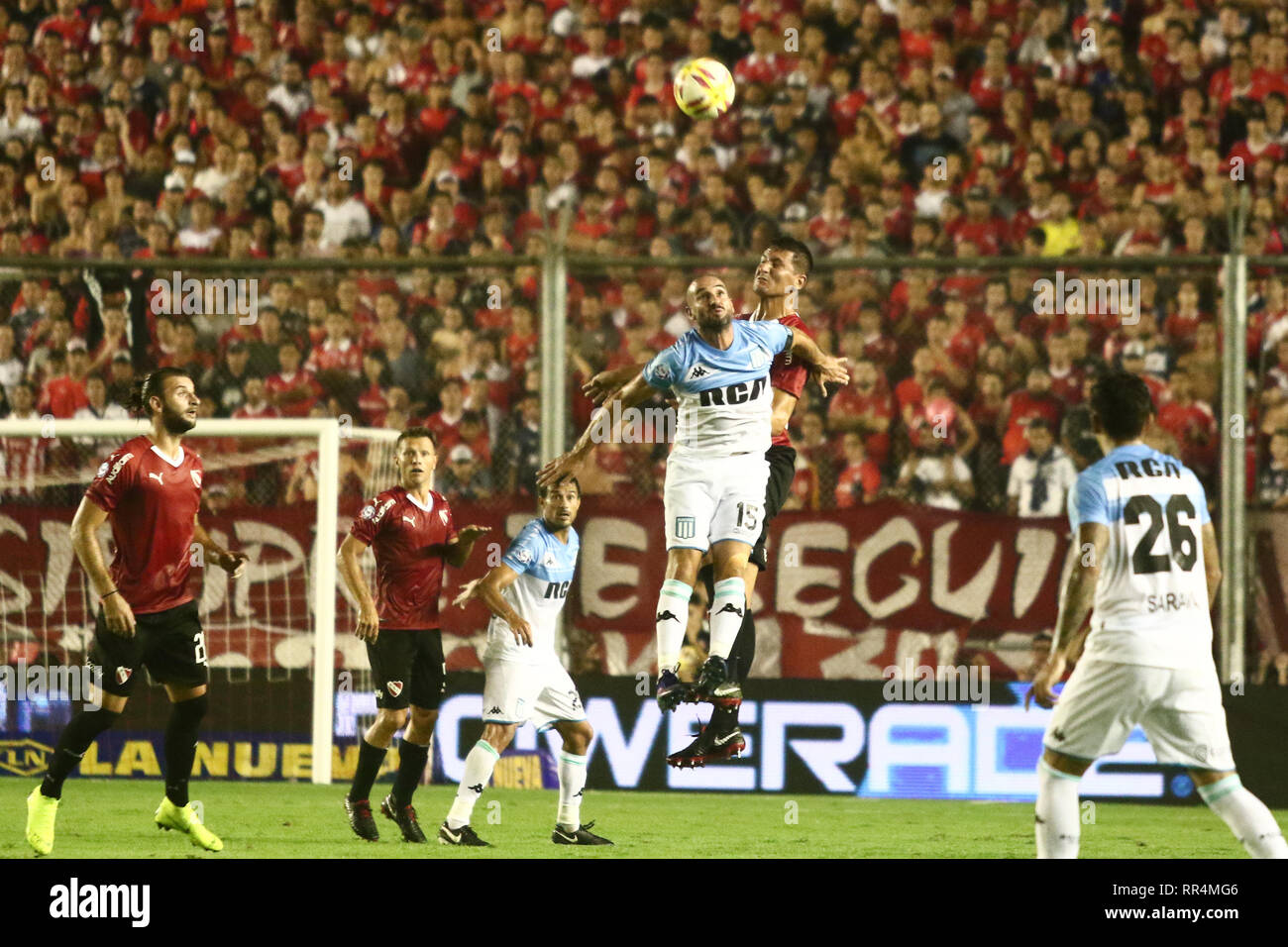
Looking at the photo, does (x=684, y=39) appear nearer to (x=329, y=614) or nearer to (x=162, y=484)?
(x=329, y=614)

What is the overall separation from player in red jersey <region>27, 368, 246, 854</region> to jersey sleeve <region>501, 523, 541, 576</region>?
5.56 ft

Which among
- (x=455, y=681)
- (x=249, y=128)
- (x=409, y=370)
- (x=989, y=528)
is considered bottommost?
(x=455, y=681)

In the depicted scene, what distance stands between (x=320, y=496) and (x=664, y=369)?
4675 millimetres

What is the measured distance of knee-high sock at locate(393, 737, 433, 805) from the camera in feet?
29.9

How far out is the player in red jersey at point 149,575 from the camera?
27.4 feet

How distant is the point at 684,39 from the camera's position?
16.1 metres

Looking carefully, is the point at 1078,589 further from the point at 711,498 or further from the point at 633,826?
the point at 633,826

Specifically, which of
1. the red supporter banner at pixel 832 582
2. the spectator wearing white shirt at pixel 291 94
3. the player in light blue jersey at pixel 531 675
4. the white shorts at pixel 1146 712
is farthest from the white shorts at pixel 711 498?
the spectator wearing white shirt at pixel 291 94

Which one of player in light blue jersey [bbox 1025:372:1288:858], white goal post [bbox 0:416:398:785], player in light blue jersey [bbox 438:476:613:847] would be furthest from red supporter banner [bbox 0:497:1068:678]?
player in light blue jersey [bbox 1025:372:1288:858]

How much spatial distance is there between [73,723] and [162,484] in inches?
47.8

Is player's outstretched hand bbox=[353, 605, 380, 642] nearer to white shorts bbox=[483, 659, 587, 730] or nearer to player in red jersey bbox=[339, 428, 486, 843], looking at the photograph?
player in red jersey bbox=[339, 428, 486, 843]

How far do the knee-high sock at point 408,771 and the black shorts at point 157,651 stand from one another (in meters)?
1.17

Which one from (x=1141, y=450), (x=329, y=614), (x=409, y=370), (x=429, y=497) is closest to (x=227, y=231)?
(x=409, y=370)
